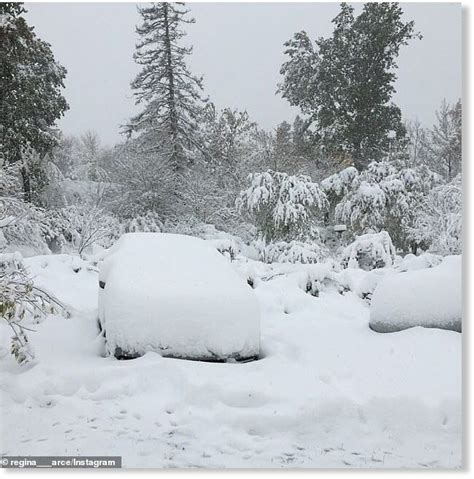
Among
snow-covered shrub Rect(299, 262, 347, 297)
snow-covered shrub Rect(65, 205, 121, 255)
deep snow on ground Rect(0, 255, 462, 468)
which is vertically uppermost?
snow-covered shrub Rect(65, 205, 121, 255)

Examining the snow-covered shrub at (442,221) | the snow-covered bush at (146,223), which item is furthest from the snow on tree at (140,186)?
the snow-covered shrub at (442,221)

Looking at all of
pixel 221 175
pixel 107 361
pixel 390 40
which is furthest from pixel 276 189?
pixel 107 361

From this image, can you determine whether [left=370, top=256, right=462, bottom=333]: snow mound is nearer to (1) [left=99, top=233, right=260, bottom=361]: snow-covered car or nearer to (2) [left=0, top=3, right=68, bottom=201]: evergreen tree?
(1) [left=99, top=233, right=260, bottom=361]: snow-covered car

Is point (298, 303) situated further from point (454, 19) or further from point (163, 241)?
point (454, 19)

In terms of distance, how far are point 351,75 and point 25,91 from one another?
178 inches

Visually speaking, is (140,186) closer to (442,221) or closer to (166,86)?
(166,86)

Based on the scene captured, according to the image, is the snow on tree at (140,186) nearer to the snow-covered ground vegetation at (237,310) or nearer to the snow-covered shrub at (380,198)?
the snow-covered ground vegetation at (237,310)

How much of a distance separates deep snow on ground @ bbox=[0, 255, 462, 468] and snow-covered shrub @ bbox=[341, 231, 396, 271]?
16.9 feet

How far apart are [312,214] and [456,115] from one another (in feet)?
24.9

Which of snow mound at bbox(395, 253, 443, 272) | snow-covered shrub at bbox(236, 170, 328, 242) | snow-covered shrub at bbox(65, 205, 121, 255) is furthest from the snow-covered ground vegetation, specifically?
snow-covered shrub at bbox(65, 205, 121, 255)

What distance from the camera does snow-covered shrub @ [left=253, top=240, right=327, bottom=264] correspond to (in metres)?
11.0

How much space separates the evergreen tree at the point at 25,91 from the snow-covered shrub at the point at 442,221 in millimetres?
4781

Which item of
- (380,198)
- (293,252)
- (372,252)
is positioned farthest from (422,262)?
(380,198)

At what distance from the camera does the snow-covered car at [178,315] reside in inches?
155
